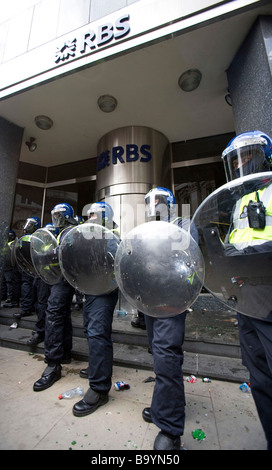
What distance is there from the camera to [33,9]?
4273mm

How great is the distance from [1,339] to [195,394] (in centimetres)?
289

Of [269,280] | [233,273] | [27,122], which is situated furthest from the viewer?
[27,122]

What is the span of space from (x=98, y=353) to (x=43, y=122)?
5073mm

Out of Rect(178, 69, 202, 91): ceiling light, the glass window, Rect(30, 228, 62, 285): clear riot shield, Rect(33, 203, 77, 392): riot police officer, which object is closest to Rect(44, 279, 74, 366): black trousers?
Rect(33, 203, 77, 392): riot police officer

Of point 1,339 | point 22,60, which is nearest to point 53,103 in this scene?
point 22,60

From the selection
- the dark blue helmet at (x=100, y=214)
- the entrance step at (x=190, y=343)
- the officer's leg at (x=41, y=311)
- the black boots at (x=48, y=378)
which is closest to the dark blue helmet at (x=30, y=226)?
the officer's leg at (x=41, y=311)

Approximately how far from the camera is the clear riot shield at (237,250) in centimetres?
117

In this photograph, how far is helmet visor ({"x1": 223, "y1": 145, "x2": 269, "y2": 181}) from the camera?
1421 millimetres

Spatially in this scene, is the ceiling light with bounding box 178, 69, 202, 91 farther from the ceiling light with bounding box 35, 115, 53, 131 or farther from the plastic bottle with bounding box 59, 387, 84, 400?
the plastic bottle with bounding box 59, 387, 84, 400

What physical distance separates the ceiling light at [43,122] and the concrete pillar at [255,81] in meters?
3.89

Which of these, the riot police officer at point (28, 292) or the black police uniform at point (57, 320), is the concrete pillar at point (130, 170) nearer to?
the riot police officer at point (28, 292)

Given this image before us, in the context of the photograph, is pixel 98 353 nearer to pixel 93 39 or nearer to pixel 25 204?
pixel 93 39

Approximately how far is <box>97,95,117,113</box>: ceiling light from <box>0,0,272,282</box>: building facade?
0.02 m
